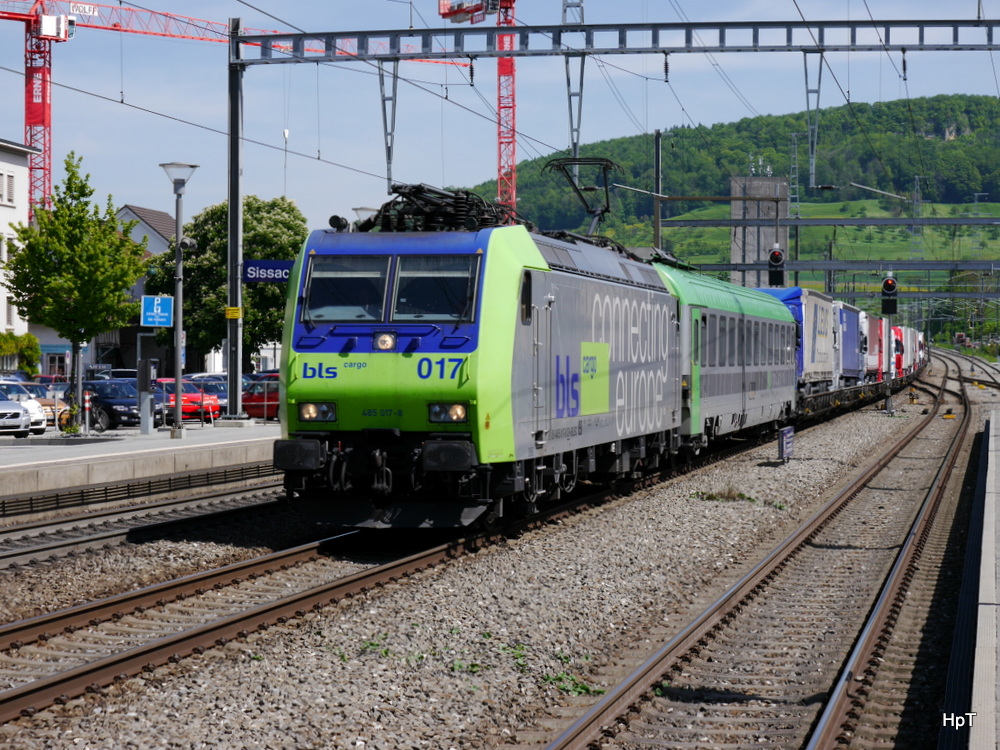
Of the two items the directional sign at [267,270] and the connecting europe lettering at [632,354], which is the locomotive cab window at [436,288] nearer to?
the connecting europe lettering at [632,354]

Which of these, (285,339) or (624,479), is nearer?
(285,339)

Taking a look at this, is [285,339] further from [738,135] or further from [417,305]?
[738,135]

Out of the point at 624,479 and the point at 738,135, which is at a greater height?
the point at 738,135

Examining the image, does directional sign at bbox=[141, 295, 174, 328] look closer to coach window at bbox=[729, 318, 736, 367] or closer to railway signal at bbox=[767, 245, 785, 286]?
coach window at bbox=[729, 318, 736, 367]

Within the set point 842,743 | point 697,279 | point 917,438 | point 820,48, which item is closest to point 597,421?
point 697,279

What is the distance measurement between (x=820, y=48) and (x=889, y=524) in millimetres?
11564

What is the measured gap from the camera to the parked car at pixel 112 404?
34.3 meters

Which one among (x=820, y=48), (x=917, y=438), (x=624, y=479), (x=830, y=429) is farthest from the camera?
(x=830, y=429)

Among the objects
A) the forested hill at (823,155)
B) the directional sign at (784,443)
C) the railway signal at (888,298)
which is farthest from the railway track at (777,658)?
the forested hill at (823,155)

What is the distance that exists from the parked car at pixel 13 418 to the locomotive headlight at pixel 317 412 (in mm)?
19736

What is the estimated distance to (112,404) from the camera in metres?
34.9

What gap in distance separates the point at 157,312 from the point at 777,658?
21125 mm

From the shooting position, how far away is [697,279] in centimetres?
2330

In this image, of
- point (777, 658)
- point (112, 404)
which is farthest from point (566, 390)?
point (112, 404)
